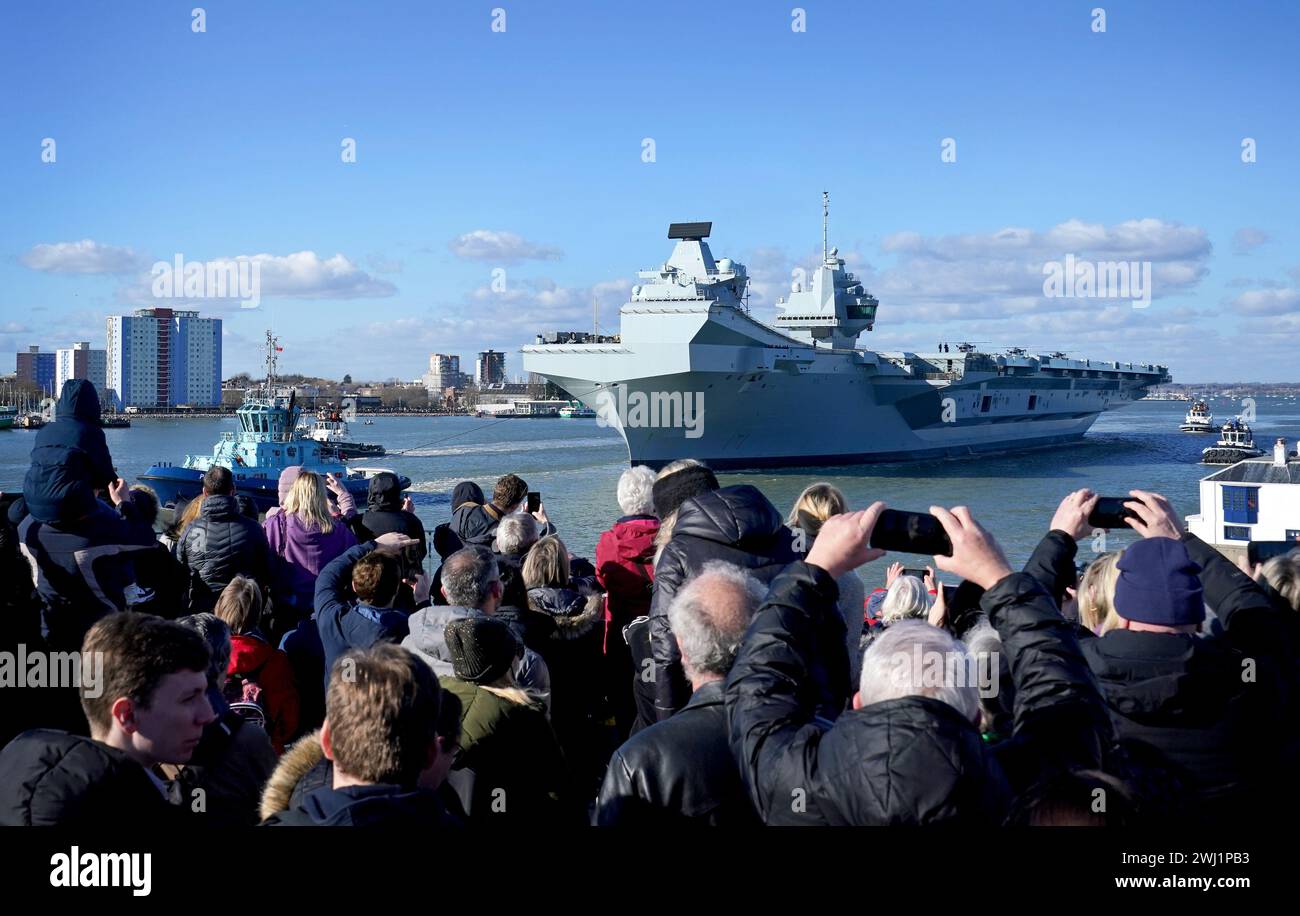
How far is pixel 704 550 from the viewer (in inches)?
126

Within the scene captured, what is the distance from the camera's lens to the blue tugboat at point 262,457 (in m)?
27.4

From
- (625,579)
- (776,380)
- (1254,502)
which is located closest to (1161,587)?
(625,579)

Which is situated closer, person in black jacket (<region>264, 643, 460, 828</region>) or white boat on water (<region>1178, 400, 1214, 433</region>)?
person in black jacket (<region>264, 643, 460, 828</region>)

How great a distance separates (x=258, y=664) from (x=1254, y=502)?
14545 millimetres

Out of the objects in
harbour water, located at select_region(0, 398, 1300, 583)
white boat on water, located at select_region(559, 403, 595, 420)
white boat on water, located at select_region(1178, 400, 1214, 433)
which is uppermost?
white boat on water, located at select_region(559, 403, 595, 420)

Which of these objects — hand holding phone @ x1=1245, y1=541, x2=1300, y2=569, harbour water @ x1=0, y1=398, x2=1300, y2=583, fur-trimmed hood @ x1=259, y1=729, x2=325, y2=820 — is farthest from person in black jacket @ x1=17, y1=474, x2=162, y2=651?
harbour water @ x1=0, y1=398, x2=1300, y2=583

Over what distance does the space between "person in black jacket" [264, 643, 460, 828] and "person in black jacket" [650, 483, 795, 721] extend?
1.19 metres

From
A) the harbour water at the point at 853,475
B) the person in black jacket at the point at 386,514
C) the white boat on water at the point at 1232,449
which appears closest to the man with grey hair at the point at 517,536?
the person in black jacket at the point at 386,514

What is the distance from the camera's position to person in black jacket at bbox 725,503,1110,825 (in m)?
1.77

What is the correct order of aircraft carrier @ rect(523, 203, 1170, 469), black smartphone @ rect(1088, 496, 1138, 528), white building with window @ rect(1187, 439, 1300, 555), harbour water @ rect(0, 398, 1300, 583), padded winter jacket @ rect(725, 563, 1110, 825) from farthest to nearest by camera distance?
aircraft carrier @ rect(523, 203, 1170, 469) < harbour water @ rect(0, 398, 1300, 583) < white building with window @ rect(1187, 439, 1300, 555) < black smartphone @ rect(1088, 496, 1138, 528) < padded winter jacket @ rect(725, 563, 1110, 825)

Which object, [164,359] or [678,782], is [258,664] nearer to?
[678,782]

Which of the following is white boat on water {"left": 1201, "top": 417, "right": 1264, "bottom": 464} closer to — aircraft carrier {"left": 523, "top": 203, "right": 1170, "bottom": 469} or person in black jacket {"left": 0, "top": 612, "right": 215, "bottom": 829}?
aircraft carrier {"left": 523, "top": 203, "right": 1170, "bottom": 469}
